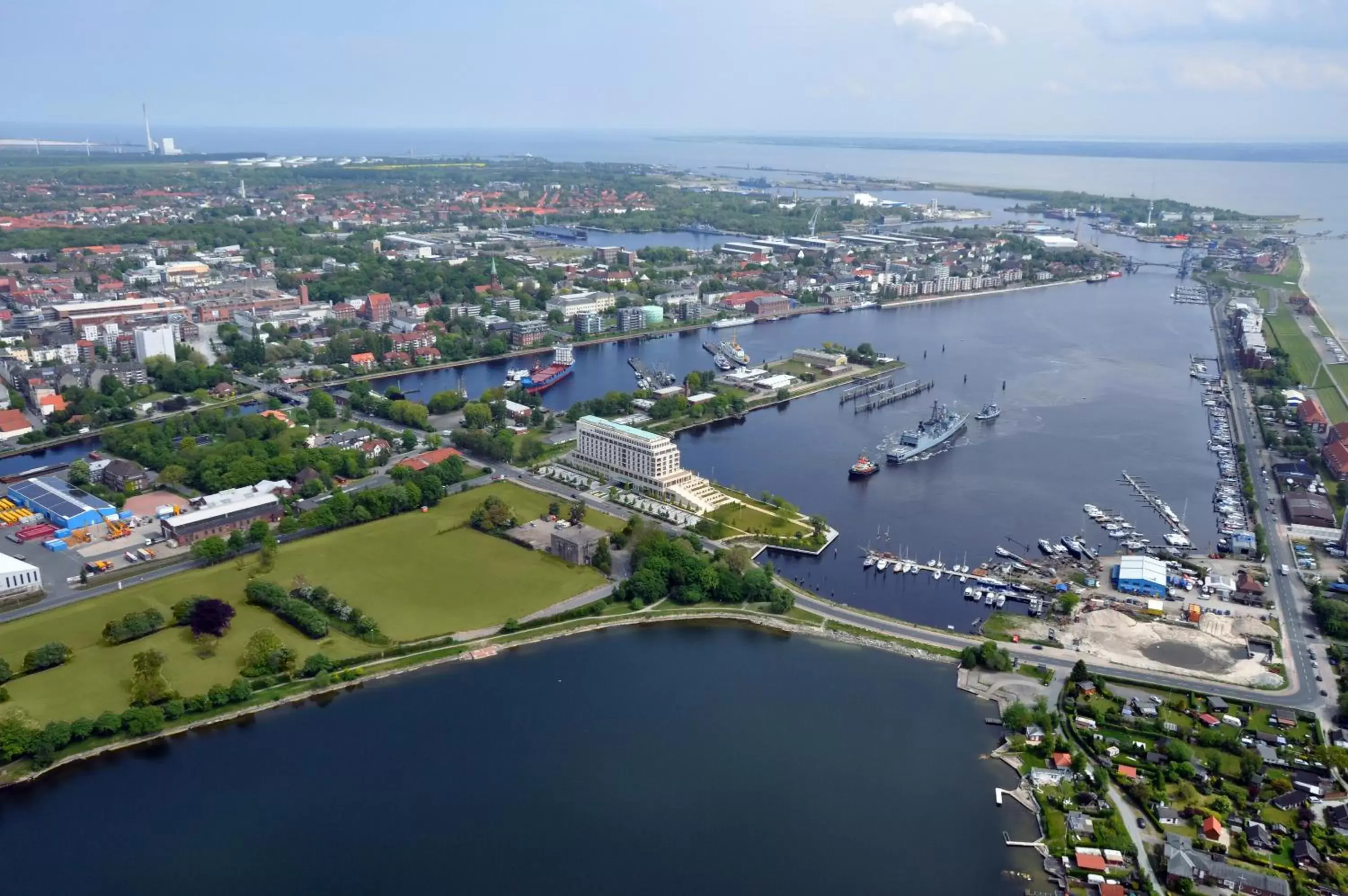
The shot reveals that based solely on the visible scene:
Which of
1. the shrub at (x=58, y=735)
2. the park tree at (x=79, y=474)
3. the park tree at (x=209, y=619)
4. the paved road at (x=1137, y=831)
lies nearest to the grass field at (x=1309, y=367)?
the paved road at (x=1137, y=831)

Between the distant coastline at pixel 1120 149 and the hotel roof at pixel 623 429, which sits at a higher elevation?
the distant coastline at pixel 1120 149

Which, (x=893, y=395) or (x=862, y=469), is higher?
(x=893, y=395)

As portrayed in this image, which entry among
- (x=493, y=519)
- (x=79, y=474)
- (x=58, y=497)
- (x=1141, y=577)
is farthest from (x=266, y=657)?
(x=1141, y=577)

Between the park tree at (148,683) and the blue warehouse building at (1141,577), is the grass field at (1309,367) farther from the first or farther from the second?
the park tree at (148,683)

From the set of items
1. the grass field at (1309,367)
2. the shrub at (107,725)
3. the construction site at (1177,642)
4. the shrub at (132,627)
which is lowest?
the shrub at (107,725)

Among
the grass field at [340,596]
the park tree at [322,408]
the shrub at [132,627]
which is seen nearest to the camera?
the grass field at [340,596]

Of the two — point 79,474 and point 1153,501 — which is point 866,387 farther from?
point 79,474

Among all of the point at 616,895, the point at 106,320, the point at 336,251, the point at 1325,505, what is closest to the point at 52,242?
the point at 336,251
